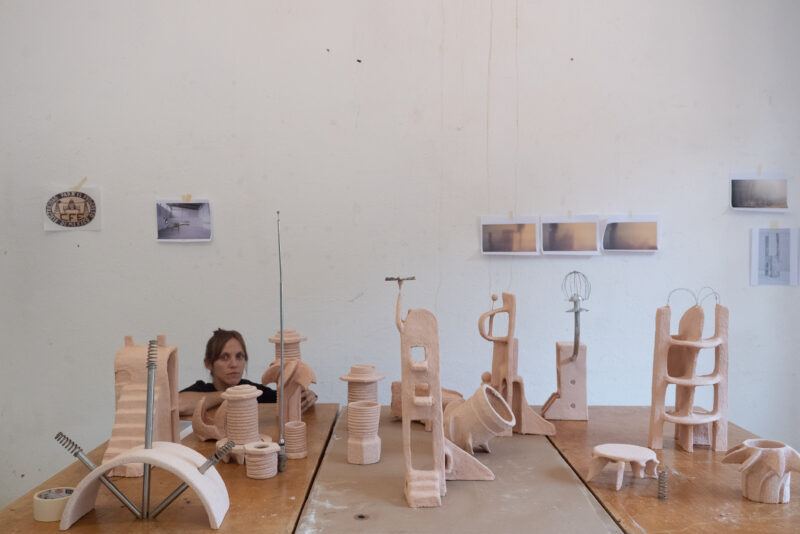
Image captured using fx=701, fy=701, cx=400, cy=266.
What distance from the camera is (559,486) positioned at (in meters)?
1.93

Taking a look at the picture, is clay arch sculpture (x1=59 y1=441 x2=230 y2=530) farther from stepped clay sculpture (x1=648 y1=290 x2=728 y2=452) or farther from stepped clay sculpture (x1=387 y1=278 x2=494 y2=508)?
stepped clay sculpture (x1=648 y1=290 x2=728 y2=452)

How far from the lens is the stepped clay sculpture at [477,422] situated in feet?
7.05

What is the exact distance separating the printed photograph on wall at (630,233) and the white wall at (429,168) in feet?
0.21

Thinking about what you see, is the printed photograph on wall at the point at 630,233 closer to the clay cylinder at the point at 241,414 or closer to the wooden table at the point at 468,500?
the wooden table at the point at 468,500

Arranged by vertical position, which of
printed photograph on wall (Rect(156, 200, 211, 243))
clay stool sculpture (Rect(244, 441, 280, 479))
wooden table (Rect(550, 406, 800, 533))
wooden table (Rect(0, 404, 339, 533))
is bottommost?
wooden table (Rect(0, 404, 339, 533))

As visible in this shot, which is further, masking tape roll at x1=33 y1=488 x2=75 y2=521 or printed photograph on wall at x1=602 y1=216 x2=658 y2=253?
printed photograph on wall at x1=602 y1=216 x2=658 y2=253

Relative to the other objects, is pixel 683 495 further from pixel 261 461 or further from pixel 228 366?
pixel 228 366

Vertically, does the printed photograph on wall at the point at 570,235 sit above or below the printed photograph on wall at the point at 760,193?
below

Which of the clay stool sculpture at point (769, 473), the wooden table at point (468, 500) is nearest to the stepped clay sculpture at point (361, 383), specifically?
the wooden table at point (468, 500)

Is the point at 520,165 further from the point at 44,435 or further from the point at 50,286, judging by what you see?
the point at 44,435

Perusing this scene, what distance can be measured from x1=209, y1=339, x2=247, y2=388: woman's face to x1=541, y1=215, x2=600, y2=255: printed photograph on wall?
5.97 feet

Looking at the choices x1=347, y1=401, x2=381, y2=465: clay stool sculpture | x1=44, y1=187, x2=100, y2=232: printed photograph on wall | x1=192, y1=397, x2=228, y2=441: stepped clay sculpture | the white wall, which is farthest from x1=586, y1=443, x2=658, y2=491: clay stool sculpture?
x1=44, y1=187, x2=100, y2=232: printed photograph on wall

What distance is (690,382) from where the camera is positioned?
2.20 meters

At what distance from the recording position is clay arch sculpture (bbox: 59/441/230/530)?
165cm
